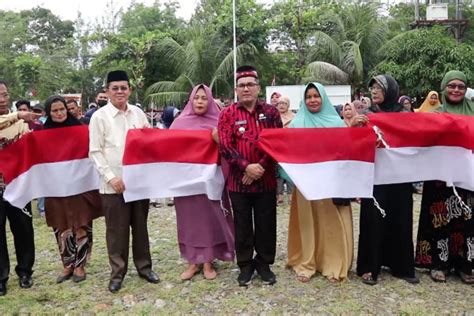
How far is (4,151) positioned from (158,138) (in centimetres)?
141

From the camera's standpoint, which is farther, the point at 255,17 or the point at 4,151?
the point at 255,17

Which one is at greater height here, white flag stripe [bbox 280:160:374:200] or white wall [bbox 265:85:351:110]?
white wall [bbox 265:85:351:110]

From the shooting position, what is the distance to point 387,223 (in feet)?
14.2

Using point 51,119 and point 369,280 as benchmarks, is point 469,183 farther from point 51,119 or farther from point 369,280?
point 51,119

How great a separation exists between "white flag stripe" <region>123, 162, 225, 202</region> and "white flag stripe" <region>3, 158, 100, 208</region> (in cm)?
58

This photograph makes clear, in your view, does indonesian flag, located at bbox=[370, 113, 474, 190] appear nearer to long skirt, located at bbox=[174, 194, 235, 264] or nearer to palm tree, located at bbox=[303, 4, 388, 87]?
long skirt, located at bbox=[174, 194, 235, 264]

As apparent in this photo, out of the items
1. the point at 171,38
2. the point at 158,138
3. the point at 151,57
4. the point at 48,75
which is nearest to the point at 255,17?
the point at 171,38

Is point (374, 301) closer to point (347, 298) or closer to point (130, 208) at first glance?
point (347, 298)

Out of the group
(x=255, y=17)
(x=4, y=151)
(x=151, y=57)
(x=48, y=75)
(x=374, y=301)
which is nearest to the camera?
(x=374, y=301)

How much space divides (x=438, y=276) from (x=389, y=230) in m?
0.63

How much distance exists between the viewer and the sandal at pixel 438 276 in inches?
171

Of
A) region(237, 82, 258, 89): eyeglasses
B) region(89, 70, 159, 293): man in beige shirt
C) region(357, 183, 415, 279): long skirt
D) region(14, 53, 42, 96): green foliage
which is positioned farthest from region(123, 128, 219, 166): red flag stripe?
region(14, 53, 42, 96): green foliage

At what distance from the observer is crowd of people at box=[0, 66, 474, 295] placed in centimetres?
420

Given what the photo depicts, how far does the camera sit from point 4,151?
438cm
